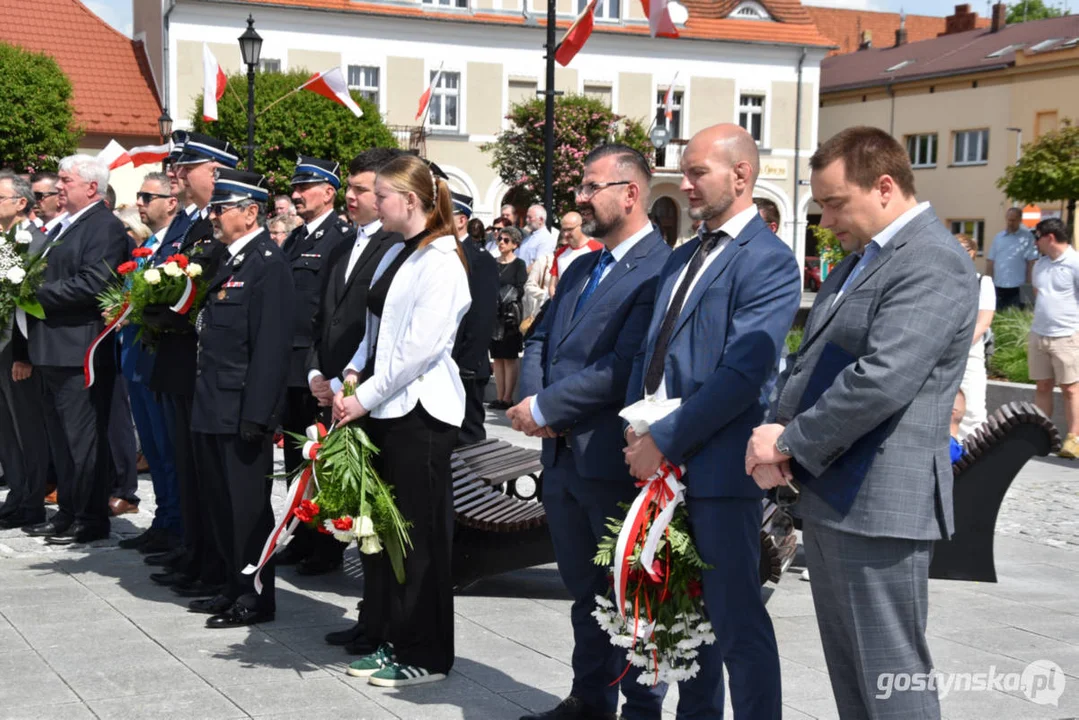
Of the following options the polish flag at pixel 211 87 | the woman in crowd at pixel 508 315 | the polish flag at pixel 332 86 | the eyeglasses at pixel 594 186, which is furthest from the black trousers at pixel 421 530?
the polish flag at pixel 211 87

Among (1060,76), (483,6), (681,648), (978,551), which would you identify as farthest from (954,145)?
(681,648)

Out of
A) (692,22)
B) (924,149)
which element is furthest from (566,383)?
(924,149)

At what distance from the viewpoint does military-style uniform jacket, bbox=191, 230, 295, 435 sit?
631 cm

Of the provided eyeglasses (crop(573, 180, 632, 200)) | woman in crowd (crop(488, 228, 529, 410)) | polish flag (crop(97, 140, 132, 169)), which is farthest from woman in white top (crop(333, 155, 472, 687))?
woman in crowd (crop(488, 228, 529, 410))

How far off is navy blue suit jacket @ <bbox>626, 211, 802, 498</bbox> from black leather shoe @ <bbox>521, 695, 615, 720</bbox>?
1155 millimetres

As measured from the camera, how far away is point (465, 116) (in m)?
43.1

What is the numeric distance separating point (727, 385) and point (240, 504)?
3.09 metres

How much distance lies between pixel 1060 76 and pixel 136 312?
47.5 m

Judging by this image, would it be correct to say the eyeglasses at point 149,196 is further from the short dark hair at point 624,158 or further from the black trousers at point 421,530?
the short dark hair at point 624,158

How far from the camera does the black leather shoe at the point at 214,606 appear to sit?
6566 millimetres

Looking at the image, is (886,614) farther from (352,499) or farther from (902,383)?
(352,499)

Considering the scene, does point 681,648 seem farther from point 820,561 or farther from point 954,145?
point 954,145

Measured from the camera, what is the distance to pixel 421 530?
5586mm

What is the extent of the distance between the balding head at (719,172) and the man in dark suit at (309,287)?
358 cm
